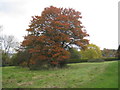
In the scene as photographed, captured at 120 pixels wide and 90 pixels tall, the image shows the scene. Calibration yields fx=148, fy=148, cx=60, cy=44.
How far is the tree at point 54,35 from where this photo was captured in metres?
20.3

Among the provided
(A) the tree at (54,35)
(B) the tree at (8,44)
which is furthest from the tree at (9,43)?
(A) the tree at (54,35)

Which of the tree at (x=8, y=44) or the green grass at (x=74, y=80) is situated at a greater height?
the tree at (x=8, y=44)

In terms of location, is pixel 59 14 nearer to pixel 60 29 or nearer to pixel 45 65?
pixel 60 29

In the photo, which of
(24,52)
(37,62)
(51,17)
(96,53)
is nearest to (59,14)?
(51,17)

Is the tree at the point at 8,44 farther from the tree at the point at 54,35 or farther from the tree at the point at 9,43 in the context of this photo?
the tree at the point at 54,35

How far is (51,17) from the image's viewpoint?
2167 centimetres

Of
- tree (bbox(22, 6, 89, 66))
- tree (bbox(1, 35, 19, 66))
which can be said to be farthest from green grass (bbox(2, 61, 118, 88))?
tree (bbox(1, 35, 19, 66))

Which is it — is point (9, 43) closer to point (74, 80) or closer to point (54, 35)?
point (54, 35)

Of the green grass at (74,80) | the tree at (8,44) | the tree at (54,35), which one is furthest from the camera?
the tree at (8,44)

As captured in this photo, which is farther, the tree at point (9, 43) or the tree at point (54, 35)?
the tree at point (9, 43)

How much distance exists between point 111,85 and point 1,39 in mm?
43712

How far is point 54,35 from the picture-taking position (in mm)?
20922

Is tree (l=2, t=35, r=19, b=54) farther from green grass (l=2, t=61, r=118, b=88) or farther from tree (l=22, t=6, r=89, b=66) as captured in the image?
green grass (l=2, t=61, r=118, b=88)

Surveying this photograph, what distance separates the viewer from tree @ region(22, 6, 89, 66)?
2028 cm
